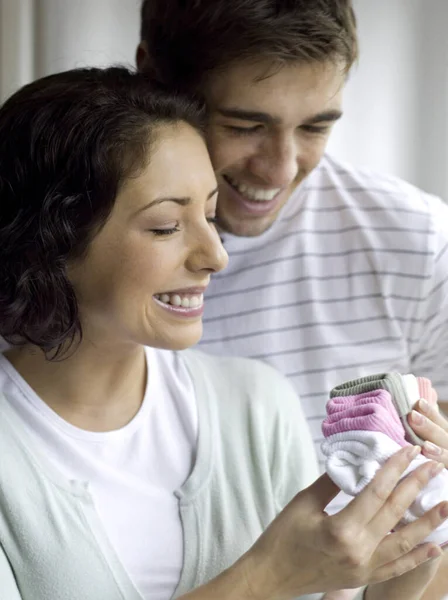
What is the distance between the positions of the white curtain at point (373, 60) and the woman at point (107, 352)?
1.13m

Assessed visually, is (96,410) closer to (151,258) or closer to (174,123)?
(151,258)

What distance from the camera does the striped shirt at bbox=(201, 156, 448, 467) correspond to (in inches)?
73.6

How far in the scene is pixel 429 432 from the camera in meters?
1.28

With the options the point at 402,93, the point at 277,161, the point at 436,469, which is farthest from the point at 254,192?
the point at 402,93

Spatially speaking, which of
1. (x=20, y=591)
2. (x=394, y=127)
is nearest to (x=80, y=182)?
(x=20, y=591)

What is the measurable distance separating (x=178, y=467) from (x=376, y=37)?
57.7 inches

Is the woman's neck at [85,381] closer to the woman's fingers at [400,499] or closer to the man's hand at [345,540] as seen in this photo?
the man's hand at [345,540]

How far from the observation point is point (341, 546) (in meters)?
1.21

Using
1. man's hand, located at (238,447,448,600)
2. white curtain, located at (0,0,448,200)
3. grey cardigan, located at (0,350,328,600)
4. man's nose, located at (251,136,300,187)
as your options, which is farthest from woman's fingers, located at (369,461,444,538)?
white curtain, located at (0,0,448,200)

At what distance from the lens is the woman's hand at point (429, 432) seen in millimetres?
1268

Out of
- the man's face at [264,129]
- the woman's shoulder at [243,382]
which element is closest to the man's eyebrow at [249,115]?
the man's face at [264,129]

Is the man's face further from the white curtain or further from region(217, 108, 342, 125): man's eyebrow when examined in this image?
the white curtain

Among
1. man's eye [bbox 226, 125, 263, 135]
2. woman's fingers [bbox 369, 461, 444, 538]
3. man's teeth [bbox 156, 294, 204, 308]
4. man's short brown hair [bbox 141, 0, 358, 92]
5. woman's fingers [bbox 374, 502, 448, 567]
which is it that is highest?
man's short brown hair [bbox 141, 0, 358, 92]

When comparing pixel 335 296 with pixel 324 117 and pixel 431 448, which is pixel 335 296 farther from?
pixel 431 448
